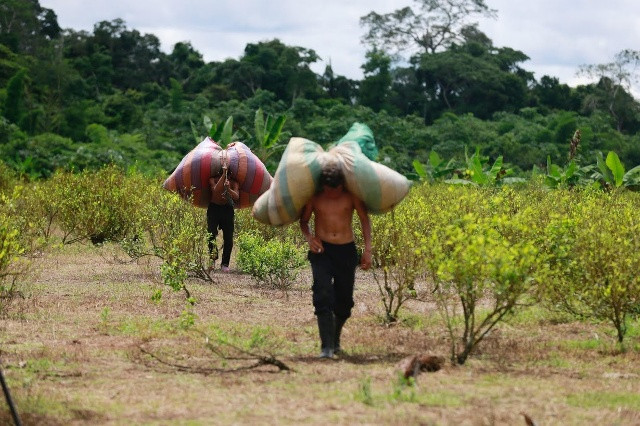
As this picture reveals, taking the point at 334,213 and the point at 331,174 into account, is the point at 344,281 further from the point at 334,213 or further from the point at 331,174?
the point at 331,174

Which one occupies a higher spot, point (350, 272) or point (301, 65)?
point (301, 65)

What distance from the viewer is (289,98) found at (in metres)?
47.5

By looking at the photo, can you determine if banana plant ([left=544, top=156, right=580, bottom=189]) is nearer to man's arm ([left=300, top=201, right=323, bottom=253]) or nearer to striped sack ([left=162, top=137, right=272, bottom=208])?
striped sack ([left=162, top=137, right=272, bottom=208])

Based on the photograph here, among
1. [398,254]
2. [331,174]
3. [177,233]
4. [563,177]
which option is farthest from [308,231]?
[563,177]

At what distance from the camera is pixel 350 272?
23.4 feet

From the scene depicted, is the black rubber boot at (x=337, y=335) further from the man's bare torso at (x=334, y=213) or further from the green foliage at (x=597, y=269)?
the green foliage at (x=597, y=269)

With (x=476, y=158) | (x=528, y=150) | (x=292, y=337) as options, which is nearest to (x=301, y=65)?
(x=528, y=150)

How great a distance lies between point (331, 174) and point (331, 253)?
23.0 inches

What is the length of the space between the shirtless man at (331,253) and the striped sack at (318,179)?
0.10m

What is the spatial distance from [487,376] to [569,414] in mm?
1050

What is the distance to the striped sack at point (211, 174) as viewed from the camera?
11992 millimetres

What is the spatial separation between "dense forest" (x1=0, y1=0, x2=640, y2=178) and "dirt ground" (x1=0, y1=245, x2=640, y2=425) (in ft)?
63.6

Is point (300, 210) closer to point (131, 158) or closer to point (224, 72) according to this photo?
point (131, 158)

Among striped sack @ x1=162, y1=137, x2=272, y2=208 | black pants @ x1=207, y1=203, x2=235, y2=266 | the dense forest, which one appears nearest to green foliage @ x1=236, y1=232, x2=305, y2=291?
black pants @ x1=207, y1=203, x2=235, y2=266
